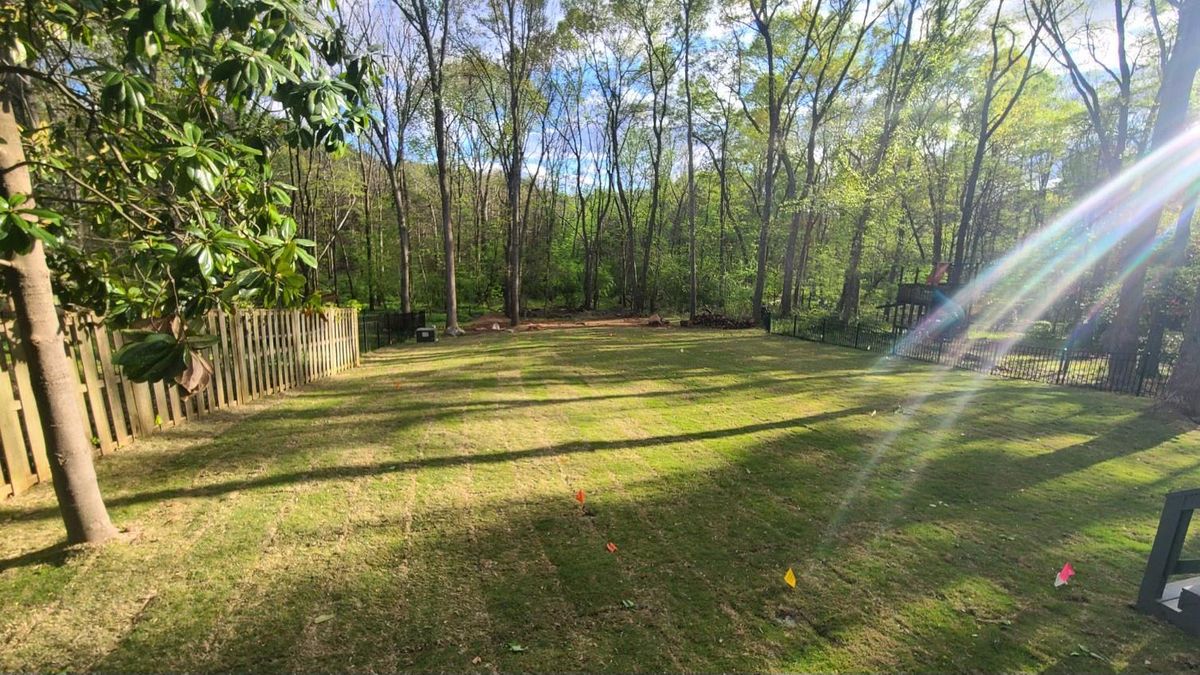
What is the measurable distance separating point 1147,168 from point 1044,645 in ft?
54.3

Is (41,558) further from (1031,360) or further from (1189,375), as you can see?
(1031,360)

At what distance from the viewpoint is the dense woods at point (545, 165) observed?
83.3 inches

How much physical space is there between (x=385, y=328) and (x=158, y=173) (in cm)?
1377

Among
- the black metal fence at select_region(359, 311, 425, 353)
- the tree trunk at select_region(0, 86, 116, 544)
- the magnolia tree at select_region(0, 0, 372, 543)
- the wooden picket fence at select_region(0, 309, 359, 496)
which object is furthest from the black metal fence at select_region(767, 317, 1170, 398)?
the black metal fence at select_region(359, 311, 425, 353)

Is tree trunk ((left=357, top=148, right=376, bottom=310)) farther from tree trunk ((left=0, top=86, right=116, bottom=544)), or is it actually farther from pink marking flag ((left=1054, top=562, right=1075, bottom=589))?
pink marking flag ((left=1054, top=562, right=1075, bottom=589))

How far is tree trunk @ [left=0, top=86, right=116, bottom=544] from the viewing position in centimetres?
228

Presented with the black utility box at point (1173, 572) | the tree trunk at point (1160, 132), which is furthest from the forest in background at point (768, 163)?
the black utility box at point (1173, 572)

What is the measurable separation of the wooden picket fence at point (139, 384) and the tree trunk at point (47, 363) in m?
0.45

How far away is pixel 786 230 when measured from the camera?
97.4 ft

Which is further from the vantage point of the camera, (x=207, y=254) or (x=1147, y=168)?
(x=1147, y=168)

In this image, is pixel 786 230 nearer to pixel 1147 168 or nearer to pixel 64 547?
pixel 1147 168

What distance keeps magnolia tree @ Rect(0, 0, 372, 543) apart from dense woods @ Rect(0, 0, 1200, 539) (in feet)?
0.06

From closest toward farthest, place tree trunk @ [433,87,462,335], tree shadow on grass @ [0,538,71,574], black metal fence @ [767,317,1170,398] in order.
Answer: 1. tree shadow on grass @ [0,538,71,574]
2. black metal fence @ [767,317,1170,398]
3. tree trunk @ [433,87,462,335]

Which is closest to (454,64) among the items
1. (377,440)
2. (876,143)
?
(876,143)
